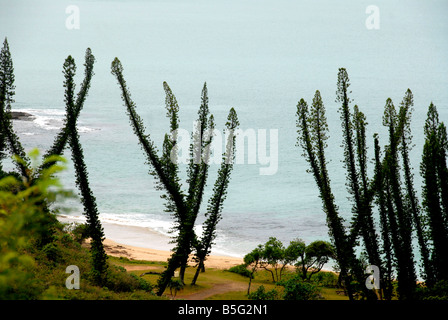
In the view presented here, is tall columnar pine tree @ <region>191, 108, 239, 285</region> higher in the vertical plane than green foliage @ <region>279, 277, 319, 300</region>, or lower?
higher

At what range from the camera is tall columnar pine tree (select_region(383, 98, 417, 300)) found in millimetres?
25828

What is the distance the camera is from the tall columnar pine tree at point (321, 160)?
24.0 m

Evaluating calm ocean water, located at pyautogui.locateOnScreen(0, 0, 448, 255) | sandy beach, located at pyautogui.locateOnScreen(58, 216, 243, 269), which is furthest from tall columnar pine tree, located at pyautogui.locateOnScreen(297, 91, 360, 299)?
calm ocean water, located at pyautogui.locateOnScreen(0, 0, 448, 255)

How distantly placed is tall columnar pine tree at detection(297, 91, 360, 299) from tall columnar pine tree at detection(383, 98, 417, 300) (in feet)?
8.70

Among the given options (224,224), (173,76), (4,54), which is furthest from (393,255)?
(173,76)

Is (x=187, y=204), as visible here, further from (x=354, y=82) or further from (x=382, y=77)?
(x=382, y=77)

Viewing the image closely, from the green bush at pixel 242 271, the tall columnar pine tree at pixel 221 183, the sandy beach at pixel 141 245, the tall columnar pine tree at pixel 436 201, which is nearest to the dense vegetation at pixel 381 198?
the tall columnar pine tree at pixel 436 201

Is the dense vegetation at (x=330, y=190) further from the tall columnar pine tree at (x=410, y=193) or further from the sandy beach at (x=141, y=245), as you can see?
the sandy beach at (x=141, y=245)

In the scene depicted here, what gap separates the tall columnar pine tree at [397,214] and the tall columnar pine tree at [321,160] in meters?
2.65

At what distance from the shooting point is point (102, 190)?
61.5 metres

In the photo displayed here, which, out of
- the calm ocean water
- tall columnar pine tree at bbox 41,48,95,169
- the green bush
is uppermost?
the calm ocean water

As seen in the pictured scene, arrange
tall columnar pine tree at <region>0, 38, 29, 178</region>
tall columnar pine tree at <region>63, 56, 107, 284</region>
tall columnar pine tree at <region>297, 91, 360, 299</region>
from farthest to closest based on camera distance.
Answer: tall columnar pine tree at <region>0, 38, 29, 178</region> < tall columnar pine tree at <region>297, 91, 360, 299</region> < tall columnar pine tree at <region>63, 56, 107, 284</region>

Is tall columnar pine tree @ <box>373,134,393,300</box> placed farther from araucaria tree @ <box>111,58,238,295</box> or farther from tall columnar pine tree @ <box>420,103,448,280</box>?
araucaria tree @ <box>111,58,238,295</box>

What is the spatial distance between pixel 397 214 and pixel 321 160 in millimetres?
5738
